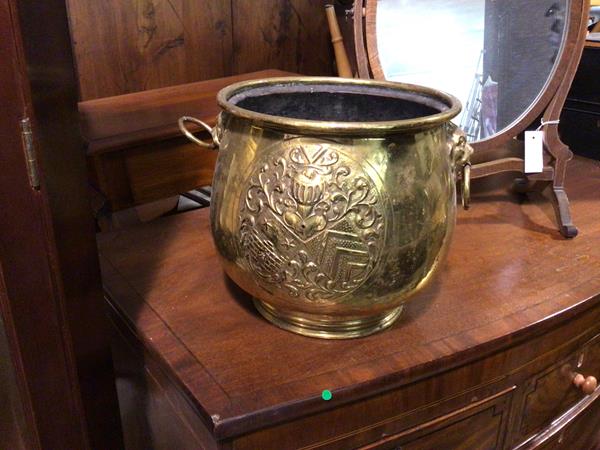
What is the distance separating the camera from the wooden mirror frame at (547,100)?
0.85 metres

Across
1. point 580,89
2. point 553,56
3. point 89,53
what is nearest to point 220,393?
point 553,56

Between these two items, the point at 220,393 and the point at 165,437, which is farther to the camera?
the point at 165,437

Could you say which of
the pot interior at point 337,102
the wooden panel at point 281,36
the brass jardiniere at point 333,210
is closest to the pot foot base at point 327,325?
the brass jardiniere at point 333,210

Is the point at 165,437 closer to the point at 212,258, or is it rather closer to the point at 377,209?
the point at 212,258

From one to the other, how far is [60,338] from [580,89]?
1052mm

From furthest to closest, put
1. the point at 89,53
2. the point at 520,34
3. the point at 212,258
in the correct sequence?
the point at 89,53 → the point at 520,34 → the point at 212,258

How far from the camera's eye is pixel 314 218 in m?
0.53

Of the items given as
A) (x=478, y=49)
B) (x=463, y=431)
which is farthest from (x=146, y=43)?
(x=463, y=431)

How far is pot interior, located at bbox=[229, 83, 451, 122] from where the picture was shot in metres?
0.68

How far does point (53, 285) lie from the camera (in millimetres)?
525

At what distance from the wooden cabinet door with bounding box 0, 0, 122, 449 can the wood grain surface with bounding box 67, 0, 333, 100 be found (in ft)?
2.19

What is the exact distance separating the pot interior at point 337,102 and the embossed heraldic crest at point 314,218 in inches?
6.3

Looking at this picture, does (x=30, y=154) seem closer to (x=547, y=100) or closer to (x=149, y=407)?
(x=149, y=407)

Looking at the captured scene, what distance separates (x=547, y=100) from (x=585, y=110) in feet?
1.30
